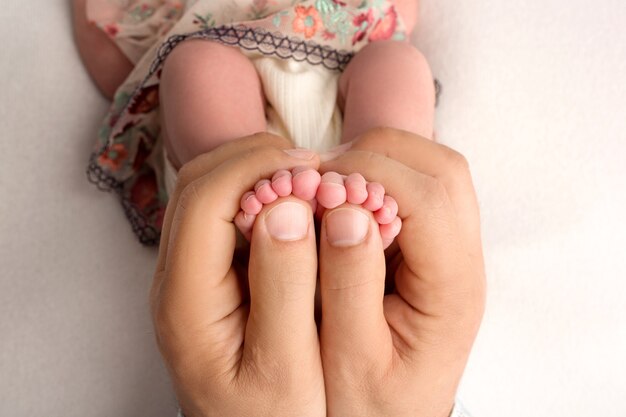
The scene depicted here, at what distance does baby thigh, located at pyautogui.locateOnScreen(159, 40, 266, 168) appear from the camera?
73 cm

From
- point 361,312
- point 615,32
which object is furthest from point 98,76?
point 615,32

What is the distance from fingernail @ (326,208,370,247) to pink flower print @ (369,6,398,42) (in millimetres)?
426

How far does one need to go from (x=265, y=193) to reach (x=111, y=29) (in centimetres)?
51

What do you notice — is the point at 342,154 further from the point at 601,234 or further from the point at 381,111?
the point at 601,234

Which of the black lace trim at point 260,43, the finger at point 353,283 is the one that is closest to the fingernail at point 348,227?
the finger at point 353,283

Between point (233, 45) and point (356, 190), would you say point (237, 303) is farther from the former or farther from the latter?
point (233, 45)

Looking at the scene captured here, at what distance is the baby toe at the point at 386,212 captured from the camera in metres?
0.54

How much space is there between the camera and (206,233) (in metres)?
0.55

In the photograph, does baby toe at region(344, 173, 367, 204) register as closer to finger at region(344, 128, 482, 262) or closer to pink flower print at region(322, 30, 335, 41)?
finger at region(344, 128, 482, 262)

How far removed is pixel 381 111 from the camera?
0.75 metres

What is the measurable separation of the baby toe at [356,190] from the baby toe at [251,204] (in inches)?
2.8

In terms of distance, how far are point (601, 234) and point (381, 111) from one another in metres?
0.35

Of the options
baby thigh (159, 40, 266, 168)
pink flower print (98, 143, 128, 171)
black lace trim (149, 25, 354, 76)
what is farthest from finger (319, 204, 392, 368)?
pink flower print (98, 143, 128, 171)

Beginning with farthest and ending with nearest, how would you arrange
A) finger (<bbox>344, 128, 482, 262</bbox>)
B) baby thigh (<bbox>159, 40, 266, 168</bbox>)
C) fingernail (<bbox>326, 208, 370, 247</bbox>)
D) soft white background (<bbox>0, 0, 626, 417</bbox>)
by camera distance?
soft white background (<bbox>0, 0, 626, 417</bbox>), baby thigh (<bbox>159, 40, 266, 168</bbox>), finger (<bbox>344, 128, 482, 262</bbox>), fingernail (<bbox>326, 208, 370, 247</bbox>)
